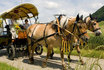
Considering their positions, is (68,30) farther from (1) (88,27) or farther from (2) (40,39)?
(2) (40,39)

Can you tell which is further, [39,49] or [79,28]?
[39,49]

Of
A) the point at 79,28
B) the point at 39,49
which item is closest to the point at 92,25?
the point at 79,28

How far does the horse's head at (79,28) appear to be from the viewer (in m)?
5.07

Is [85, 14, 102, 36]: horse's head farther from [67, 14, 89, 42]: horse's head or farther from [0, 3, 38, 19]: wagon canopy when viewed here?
[0, 3, 38, 19]: wagon canopy

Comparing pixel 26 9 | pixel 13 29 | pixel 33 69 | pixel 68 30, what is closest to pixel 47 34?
pixel 68 30

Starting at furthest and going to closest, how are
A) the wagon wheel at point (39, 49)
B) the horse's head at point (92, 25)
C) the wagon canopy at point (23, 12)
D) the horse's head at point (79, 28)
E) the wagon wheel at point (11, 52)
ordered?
the wagon wheel at point (39, 49), the wagon canopy at point (23, 12), the wagon wheel at point (11, 52), the horse's head at point (92, 25), the horse's head at point (79, 28)

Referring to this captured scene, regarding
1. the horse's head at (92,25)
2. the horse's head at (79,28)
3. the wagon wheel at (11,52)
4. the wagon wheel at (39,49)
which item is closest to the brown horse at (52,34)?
the horse's head at (79,28)

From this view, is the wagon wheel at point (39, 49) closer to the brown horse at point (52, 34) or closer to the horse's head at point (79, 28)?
the brown horse at point (52, 34)

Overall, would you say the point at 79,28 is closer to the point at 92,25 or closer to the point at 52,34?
the point at 92,25

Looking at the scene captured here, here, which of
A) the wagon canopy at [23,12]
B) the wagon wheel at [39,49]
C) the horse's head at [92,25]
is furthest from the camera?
the wagon wheel at [39,49]

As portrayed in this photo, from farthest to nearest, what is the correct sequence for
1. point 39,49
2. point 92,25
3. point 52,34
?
point 39,49 < point 52,34 < point 92,25

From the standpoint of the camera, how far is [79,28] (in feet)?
16.9

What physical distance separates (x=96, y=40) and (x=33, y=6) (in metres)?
6.06

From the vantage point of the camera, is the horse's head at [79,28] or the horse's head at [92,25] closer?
the horse's head at [79,28]
